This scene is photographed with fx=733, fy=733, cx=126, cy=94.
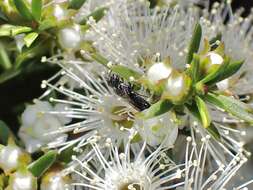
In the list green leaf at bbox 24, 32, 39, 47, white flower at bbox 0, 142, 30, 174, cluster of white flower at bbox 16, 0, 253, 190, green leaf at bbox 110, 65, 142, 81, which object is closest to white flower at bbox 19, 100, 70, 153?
cluster of white flower at bbox 16, 0, 253, 190

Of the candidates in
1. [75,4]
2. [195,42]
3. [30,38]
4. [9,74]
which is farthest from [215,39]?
[9,74]

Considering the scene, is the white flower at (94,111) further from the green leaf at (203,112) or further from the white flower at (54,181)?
the green leaf at (203,112)

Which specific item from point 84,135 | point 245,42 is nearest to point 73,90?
point 84,135

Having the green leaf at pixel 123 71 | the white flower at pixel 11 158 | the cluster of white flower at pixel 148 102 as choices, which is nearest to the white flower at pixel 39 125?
the cluster of white flower at pixel 148 102

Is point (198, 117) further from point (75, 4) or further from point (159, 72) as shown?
point (75, 4)

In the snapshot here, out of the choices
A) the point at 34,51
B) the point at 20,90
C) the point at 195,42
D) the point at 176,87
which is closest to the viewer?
the point at 176,87

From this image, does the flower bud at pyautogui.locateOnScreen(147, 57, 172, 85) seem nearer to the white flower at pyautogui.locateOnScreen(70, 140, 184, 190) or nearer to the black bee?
the black bee

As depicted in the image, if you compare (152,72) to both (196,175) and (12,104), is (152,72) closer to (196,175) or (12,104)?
(196,175)
